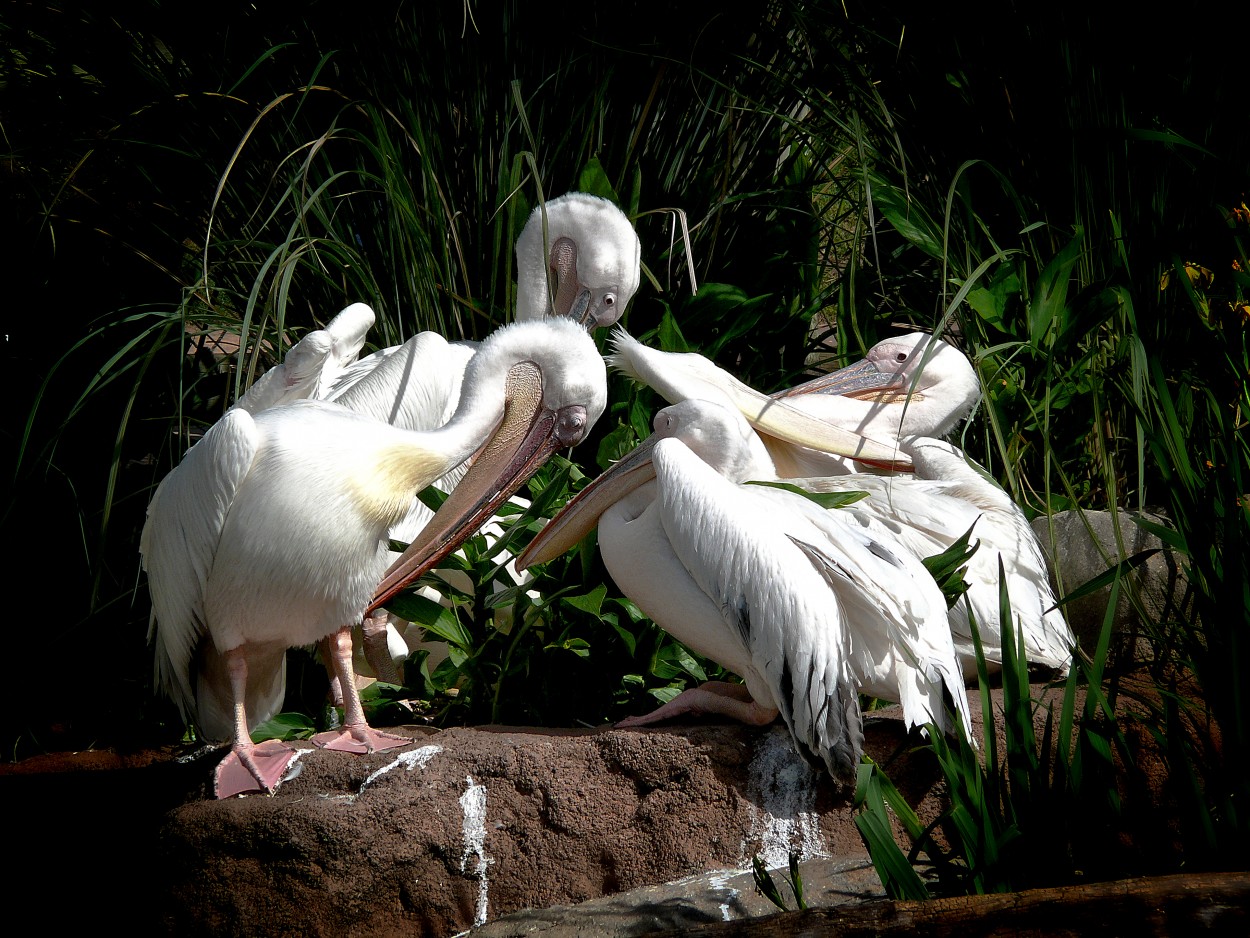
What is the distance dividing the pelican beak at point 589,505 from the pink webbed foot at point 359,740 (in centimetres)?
66

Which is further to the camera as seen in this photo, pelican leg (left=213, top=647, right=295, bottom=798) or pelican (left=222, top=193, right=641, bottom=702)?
pelican (left=222, top=193, right=641, bottom=702)

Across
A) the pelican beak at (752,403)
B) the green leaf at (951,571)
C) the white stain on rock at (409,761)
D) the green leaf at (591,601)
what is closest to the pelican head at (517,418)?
the green leaf at (591,601)

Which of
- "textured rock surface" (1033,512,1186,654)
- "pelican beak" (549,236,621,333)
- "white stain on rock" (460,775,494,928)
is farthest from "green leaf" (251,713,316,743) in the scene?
"textured rock surface" (1033,512,1186,654)

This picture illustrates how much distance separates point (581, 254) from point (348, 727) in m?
2.13

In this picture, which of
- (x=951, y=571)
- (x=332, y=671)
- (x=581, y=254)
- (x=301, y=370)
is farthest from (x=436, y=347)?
(x=951, y=571)

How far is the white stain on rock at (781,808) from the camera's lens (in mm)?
2807

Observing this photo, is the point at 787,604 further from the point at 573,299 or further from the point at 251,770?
the point at 573,299

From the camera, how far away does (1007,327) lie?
4.29m

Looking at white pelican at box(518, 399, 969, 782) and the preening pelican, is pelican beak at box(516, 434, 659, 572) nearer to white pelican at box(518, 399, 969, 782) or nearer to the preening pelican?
white pelican at box(518, 399, 969, 782)

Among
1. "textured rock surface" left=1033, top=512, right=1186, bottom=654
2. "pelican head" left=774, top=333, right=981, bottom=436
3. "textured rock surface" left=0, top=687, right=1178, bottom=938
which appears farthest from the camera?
"pelican head" left=774, top=333, right=981, bottom=436

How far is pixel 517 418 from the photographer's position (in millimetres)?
3512

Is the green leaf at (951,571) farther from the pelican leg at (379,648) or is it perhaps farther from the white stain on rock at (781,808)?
the pelican leg at (379,648)

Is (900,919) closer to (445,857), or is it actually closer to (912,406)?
(445,857)

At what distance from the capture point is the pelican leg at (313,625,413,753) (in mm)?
3006
